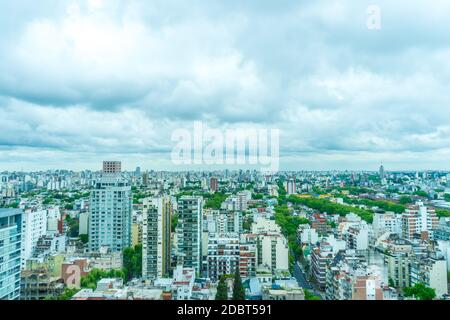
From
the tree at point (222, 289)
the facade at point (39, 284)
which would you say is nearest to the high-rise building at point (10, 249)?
the facade at point (39, 284)

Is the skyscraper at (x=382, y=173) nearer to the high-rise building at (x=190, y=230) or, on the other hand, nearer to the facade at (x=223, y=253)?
the facade at (x=223, y=253)

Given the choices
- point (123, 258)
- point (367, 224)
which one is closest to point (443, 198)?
point (367, 224)

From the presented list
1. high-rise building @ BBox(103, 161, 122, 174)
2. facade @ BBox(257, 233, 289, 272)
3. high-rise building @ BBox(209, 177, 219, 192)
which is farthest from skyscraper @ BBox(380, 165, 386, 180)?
high-rise building @ BBox(103, 161, 122, 174)

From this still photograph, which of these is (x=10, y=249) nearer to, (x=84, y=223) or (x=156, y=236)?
(x=84, y=223)

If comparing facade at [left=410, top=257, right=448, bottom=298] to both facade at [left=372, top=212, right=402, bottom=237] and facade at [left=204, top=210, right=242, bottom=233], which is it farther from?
facade at [left=204, top=210, right=242, bottom=233]

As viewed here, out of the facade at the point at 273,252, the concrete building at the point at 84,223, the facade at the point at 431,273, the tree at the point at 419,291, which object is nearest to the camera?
the tree at the point at 419,291

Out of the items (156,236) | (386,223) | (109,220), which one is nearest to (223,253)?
(156,236)
